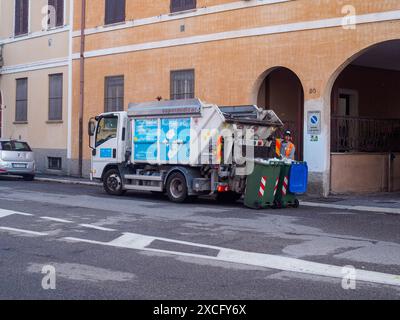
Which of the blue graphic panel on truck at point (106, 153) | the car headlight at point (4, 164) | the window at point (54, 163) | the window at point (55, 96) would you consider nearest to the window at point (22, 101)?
the window at point (55, 96)

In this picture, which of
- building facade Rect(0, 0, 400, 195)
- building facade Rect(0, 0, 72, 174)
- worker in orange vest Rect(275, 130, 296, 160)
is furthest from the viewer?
building facade Rect(0, 0, 72, 174)

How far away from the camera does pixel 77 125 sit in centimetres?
2527

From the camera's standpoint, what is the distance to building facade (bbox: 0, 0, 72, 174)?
26.2 metres

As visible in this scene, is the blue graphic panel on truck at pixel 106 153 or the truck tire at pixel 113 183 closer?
the truck tire at pixel 113 183

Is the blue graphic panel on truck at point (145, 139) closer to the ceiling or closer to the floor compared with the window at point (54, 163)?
closer to the ceiling

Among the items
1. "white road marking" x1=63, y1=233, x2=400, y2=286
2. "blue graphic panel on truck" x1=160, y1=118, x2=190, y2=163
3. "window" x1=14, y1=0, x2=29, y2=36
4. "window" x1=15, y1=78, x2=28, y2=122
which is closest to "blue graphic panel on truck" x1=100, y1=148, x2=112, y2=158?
"blue graphic panel on truck" x1=160, y1=118, x2=190, y2=163

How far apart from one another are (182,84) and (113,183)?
524 cm

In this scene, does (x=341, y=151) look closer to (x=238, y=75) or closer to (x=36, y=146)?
(x=238, y=75)

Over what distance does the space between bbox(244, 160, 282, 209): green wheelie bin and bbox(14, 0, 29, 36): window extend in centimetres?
1763

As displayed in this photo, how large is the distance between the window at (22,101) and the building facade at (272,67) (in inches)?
139

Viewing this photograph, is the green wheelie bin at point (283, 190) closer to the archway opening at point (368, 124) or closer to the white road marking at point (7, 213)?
the archway opening at point (368, 124)

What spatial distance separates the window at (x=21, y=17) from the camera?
28.3m

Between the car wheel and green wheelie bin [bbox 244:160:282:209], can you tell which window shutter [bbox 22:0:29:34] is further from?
green wheelie bin [bbox 244:160:282:209]
